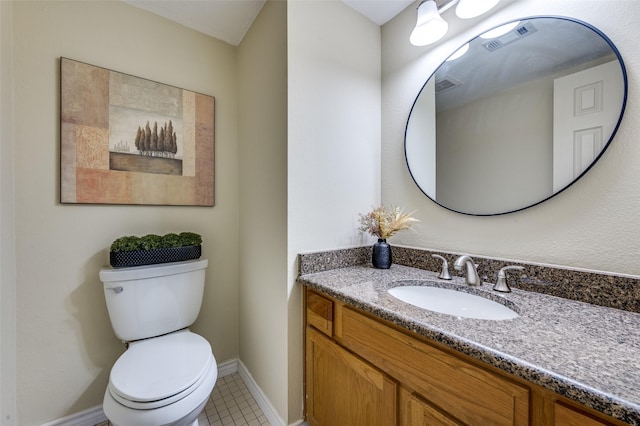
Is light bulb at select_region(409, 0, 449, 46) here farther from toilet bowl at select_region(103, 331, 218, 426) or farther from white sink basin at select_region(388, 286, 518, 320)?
toilet bowl at select_region(103, 331, 218, 426)

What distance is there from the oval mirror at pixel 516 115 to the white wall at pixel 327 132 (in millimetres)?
300

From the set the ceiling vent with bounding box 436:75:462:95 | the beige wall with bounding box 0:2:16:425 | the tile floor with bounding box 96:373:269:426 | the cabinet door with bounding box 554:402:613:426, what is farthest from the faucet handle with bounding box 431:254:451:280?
the beige wall with bounding box 0:2:16:425

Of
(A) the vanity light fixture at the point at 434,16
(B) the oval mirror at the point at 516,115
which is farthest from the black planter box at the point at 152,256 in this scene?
(A) the vanity light fixture at the point at 434,16

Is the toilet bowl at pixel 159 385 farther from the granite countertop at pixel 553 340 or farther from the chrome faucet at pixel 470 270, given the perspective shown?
the chrome faucet at pixel 470 270

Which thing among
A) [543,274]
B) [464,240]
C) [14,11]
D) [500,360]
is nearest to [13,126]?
[14,11]

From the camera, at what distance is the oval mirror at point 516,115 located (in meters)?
0.86

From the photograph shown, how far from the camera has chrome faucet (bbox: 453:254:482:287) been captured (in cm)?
101

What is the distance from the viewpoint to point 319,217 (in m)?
Answer: 1.27

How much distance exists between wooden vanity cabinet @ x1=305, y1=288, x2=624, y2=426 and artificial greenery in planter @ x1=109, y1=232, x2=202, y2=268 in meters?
0.76

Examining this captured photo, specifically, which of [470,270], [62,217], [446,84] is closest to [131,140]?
[62,217]

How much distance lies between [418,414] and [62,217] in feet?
5.69

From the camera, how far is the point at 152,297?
1.28 metres

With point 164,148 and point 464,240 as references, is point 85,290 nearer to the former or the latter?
point 164,148

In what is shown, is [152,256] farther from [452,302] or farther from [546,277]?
[546,277]
